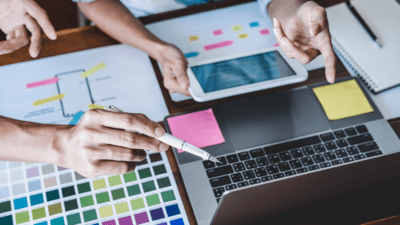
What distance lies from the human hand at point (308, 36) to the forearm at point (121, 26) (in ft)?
1.12

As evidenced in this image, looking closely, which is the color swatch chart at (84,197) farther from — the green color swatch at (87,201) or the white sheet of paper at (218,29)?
the white sheet of paper at (218,29)

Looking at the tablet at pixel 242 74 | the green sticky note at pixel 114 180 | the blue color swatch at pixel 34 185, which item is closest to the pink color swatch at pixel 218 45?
the tablet at pixel 242 74

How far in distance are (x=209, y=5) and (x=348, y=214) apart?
761 mm

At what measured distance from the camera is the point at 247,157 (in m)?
0.71

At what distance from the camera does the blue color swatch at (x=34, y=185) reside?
2.08ft

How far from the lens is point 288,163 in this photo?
708mm

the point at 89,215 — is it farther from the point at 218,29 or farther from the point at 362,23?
the point at 362,23

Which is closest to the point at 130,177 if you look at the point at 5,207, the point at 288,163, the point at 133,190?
the point at 133,190

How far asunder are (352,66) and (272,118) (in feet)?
1.03

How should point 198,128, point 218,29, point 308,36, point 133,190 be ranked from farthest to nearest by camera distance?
point 218,29 → point 308,36 → point 198,128 → point 133,190

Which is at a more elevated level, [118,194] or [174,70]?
[174,70]

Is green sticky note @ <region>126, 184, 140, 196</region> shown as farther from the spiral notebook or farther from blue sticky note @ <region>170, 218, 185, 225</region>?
the spiral notebook

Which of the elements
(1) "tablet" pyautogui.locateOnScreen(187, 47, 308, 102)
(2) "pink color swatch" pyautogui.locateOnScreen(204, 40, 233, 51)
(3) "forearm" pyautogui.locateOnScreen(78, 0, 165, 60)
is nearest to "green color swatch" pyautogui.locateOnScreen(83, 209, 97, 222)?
(1) "tablet" pyautogui.locateOnScreen(187, 47, 308, 102)

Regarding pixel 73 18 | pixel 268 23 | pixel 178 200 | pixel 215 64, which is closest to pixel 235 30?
pixel 268 23
